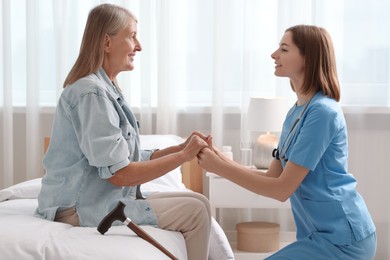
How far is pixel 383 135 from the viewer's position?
172 inches

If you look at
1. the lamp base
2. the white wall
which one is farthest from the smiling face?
the white wall

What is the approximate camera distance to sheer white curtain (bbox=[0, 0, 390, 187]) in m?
4.31

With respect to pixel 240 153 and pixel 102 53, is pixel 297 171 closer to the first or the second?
pixel 102 53

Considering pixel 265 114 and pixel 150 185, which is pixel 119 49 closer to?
pixel 150 185

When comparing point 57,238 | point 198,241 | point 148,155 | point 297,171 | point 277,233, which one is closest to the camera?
point 57,238

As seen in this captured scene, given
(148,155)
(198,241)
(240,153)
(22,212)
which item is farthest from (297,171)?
(240,153)

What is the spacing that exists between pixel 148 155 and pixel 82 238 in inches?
29.2

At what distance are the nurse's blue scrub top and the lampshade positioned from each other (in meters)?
1.56

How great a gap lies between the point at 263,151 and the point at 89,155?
1.90m

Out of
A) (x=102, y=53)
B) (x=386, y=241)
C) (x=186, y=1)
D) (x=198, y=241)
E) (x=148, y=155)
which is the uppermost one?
(x=186, y=1)

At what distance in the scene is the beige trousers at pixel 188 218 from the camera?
2.42 metres

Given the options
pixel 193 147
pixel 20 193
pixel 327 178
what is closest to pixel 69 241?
pixel 193 147

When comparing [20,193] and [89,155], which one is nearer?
[89,155]

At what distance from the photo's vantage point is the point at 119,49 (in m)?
2.53
